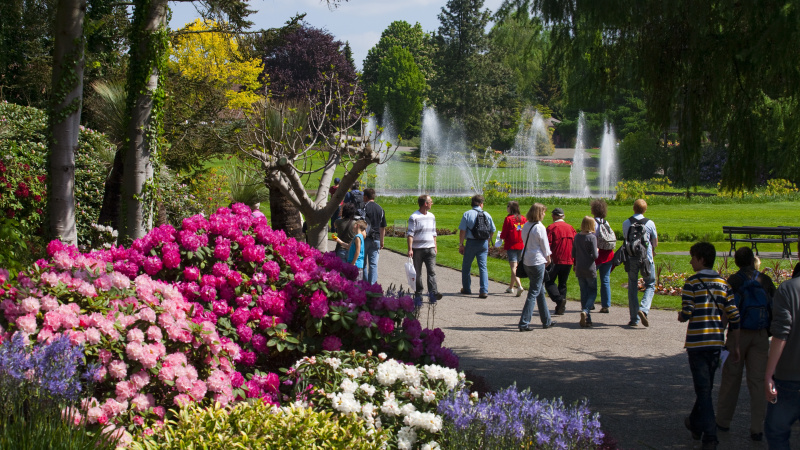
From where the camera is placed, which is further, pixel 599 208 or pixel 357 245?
pixel 599 208

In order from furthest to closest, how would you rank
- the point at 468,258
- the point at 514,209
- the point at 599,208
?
the point at 468,258 < the point at 514,209 < the point at 599,208

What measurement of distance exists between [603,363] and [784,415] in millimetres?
3182

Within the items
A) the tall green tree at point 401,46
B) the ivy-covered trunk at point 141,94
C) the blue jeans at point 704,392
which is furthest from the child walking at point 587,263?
the tall green tree at point 401,46

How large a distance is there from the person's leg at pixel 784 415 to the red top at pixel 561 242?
5.78 meters

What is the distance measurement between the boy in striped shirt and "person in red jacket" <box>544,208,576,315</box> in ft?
15.5

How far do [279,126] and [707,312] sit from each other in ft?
20.5

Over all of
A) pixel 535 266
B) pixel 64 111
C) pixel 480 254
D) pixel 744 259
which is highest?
pixel 64 111

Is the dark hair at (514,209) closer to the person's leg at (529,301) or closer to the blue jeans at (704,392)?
the person's leg at (529,301)

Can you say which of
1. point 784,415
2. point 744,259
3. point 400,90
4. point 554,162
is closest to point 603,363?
point 744,259

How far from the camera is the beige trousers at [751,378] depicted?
17.4ft

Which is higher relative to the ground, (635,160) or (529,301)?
(635,160)

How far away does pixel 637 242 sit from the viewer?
30.4 ft

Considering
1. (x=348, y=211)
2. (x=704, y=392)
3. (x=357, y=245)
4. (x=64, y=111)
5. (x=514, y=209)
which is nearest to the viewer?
(x=704, y=392)

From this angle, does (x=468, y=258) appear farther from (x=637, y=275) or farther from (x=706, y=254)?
(x=706, y=254)
